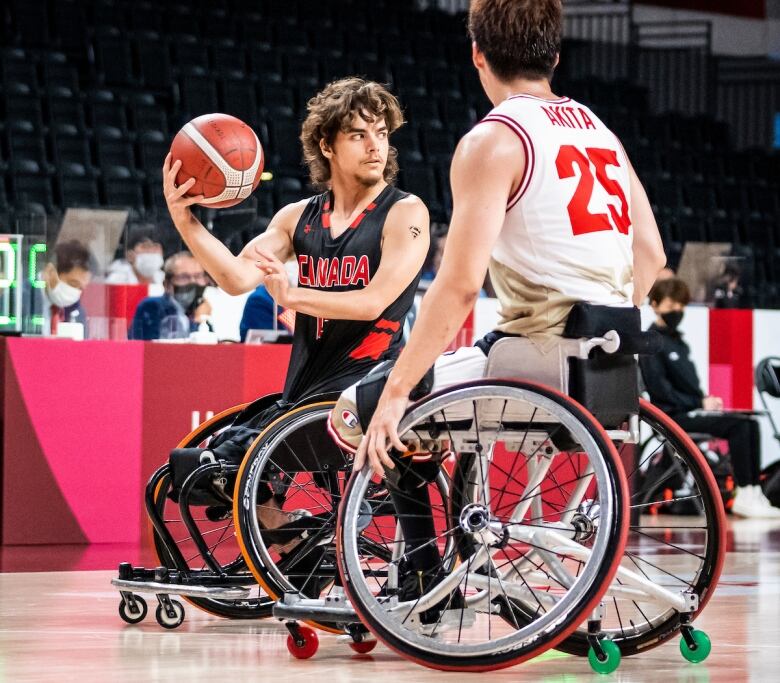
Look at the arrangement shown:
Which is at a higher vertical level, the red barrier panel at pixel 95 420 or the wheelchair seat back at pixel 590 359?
the wheelchair seat back at pixel 590 359

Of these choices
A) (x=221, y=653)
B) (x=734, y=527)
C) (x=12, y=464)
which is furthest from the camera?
(x=734, y=527)

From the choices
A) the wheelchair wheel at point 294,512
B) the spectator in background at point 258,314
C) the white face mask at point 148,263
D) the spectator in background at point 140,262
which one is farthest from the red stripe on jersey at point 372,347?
the white face mask at point 148,263

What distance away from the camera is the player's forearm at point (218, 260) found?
11.1 feet

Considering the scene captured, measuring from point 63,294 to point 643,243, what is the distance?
4.43 meters

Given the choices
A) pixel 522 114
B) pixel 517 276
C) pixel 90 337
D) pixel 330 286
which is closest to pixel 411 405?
pixel 517 276

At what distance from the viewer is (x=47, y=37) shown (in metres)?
12.7

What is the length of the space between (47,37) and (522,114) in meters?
10.8

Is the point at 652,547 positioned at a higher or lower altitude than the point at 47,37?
lower

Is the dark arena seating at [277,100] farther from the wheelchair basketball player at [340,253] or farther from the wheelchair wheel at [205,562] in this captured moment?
the wheelchair basketball player at [340,253]

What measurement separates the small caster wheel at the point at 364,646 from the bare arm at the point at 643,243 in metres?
0.97

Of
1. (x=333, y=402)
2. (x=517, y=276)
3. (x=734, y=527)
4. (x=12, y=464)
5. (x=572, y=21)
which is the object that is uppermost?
(x=572, y=21)

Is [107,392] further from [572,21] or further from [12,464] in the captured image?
[572,21]

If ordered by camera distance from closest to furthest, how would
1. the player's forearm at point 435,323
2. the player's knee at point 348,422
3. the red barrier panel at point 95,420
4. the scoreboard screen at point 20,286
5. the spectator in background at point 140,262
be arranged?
the player's forearm at point 435,323
the player's knee at point 348,422
the red barrier panel at point 95,420
the scoreboard screen at point 20,286
the spectator in background at point 140,262

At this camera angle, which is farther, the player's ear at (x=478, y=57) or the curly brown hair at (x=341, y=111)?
the curly brown hair at (x=341, y=111)
